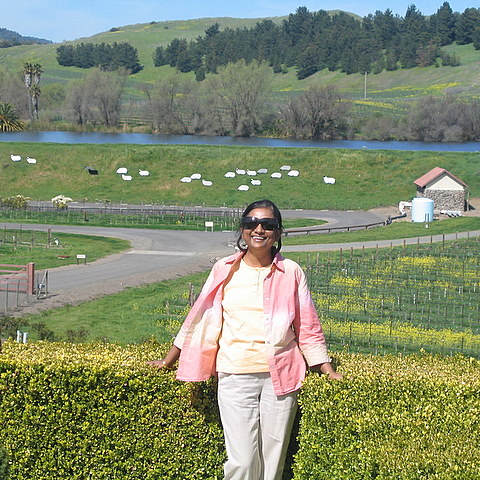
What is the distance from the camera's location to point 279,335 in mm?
9766

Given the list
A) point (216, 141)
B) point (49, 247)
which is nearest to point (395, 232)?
point (49, 247)

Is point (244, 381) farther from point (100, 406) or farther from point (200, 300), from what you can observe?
point (100, 406)

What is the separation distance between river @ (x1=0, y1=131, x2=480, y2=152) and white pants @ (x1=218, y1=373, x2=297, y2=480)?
431 feet

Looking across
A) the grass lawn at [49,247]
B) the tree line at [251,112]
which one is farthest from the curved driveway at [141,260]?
the tree line at [251,112]

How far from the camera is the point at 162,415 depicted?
1091cm

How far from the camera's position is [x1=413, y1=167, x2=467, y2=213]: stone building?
83.1 metres

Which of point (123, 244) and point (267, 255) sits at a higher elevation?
point (267, 255)

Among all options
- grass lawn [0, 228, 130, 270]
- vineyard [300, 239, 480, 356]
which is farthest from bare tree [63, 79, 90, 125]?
vineyard [300, 239, 480, 356]

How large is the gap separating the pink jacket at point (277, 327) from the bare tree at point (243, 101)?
154 metres

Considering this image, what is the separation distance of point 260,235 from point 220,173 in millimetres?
90430

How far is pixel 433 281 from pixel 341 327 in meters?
11.4

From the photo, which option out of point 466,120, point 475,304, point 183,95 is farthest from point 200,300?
point 183,95

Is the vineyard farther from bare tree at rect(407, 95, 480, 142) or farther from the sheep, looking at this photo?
bare tree at rect(407, 95, 480, 142)

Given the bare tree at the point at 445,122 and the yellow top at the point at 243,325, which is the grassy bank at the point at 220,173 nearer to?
the bare tree at the point at 445,122
